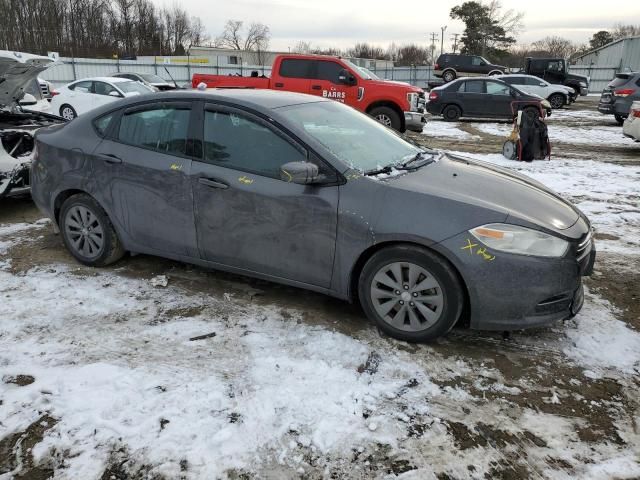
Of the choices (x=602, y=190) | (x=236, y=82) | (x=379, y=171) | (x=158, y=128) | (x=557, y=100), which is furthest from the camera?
(x=557, y=100)

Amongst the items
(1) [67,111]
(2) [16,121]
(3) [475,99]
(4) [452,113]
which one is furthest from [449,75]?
(2) [16,121]

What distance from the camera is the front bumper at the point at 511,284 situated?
2.98 m

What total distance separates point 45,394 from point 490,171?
3.31 metres

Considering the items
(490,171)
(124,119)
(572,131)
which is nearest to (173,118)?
(124,119)

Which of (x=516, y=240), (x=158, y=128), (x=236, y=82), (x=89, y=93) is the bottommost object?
(x=516, y=240)

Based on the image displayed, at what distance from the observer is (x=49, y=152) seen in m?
4.45

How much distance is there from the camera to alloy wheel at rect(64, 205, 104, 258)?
171 inches

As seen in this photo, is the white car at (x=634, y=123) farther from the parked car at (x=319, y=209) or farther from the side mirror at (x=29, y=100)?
the side mirror at (x=29, y=100)

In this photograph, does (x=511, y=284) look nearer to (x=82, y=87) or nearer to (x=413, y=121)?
(x=413, y=121)

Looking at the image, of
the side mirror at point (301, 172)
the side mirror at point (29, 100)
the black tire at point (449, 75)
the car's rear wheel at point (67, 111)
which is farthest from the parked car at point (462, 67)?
the side mirror at point (301, 172)

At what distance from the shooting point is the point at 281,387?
2.81m

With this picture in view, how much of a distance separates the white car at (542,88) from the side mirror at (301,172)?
20.0 meters

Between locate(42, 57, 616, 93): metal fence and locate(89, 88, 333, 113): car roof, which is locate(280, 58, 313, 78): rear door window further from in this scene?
locate(42, 57, 616, 93): metal fence

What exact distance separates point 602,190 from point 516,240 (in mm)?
5490
